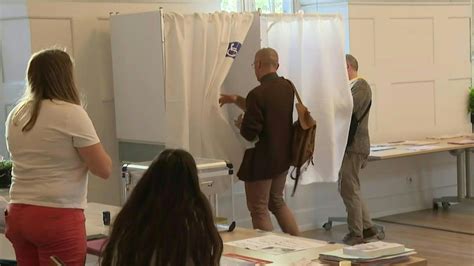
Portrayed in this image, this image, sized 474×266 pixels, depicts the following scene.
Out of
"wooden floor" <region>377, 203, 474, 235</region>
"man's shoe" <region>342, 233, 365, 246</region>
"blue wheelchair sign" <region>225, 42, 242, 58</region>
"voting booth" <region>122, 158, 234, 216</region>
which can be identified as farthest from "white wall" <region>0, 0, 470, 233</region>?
"voting booth" <region>122, 158, 234, 216</region>

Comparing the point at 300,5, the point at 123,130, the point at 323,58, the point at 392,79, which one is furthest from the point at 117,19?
the point at 392,79

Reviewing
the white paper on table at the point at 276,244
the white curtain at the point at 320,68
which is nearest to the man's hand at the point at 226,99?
the white curtain at the point at 320,68

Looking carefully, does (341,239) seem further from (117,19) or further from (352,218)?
(117,19)

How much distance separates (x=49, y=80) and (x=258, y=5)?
4.35 metres

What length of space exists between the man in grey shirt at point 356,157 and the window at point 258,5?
1.08 meters

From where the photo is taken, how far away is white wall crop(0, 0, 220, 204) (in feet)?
18.4

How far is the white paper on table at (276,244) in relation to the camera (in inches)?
125

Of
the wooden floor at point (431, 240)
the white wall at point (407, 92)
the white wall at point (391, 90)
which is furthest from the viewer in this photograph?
the white wall at point (407, 92)

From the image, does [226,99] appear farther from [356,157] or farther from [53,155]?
[53,155]

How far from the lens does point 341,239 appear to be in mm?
6570

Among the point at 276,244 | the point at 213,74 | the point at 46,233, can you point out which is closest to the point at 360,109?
the point at 213,74

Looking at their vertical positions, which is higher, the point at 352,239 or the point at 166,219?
the point at 166,219

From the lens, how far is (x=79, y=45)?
19.0 feet

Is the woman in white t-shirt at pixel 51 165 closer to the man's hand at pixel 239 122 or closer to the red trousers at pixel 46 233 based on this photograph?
the red trousers at pixel 46 233
